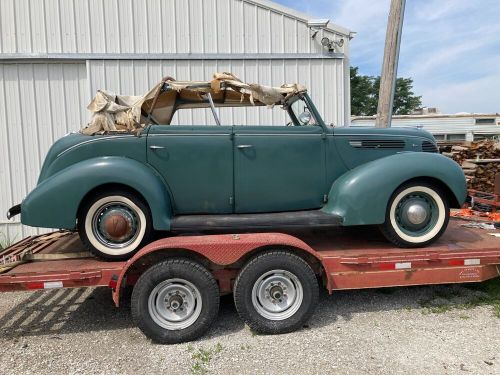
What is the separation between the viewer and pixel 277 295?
367cm

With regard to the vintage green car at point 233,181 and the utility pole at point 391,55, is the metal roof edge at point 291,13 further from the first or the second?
the vintage green car at point 233,181

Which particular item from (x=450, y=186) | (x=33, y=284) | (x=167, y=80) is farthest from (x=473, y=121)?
(x=33, y=284)

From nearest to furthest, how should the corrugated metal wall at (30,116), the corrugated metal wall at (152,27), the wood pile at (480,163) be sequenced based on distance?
the corrugated metal wall at (152,27)
the corrugated metal wall at (30,116)
the wood pile at (480,163)

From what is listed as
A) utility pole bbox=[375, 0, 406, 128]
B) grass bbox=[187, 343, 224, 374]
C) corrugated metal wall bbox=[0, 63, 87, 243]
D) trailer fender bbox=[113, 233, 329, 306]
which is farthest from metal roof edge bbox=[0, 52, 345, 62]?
grass bbox=[187, 343, 224, 374]

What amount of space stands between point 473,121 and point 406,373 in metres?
21.2

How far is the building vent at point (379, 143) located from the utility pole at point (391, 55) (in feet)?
8.19

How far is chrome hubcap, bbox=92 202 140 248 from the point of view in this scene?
12.3 ft

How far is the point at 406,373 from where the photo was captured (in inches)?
118

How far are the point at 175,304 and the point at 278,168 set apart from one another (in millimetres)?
1715

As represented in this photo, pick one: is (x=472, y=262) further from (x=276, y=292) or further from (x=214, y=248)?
(x=214, y=248)

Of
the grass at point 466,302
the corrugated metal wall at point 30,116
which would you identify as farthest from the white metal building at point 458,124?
the corrugated metal wall at point 30,116

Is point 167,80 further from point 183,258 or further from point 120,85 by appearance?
point 120,85

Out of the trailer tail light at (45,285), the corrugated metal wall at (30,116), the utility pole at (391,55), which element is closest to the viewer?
the trailer tail light at (45,285)

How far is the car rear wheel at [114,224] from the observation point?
3.77 m
